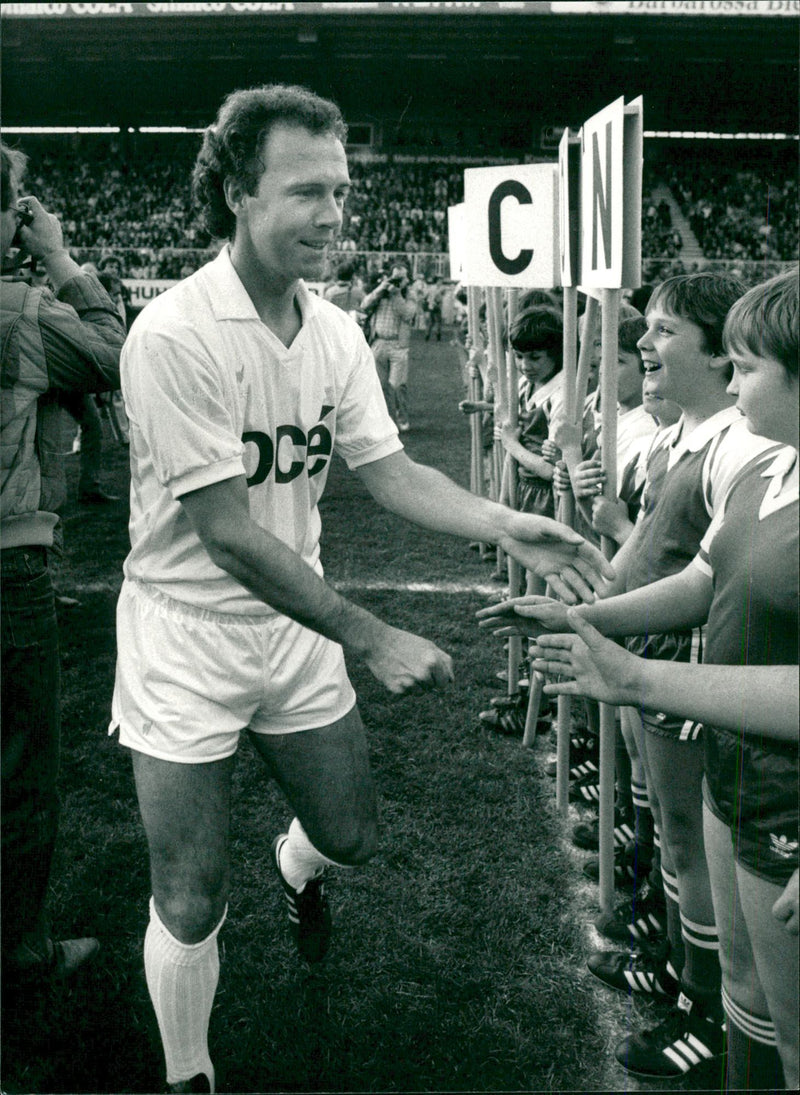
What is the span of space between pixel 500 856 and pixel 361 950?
2.41 feet

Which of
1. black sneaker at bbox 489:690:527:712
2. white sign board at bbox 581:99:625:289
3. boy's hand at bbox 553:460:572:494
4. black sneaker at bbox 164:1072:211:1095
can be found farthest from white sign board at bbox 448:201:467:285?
black sneaker at bbox 164:1072:211:1095

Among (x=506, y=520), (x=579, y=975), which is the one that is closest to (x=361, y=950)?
(x=579, y=975)

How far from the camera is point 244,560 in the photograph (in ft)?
7.43

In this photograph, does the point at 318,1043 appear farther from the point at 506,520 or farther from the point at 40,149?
the point at 40,149

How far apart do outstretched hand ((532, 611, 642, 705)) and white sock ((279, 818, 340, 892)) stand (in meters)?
1.30

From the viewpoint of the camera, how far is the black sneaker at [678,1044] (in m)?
2.62

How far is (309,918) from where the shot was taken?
310cm

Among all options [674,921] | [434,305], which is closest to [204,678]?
[674,921]

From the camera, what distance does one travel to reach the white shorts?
243 centimetres

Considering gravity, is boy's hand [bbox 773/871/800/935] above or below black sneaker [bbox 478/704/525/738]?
above

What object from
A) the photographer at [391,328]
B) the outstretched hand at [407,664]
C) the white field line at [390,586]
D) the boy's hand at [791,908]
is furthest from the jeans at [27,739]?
the photographer at [391,328]

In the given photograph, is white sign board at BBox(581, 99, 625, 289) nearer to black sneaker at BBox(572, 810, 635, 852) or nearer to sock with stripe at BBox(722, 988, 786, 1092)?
sock with stripe at BBox(722, 988, 786, 1092)

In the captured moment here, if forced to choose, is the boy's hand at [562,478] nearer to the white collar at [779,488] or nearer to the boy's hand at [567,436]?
the boy's hand at [567,436]

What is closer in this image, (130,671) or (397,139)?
(130,671)
